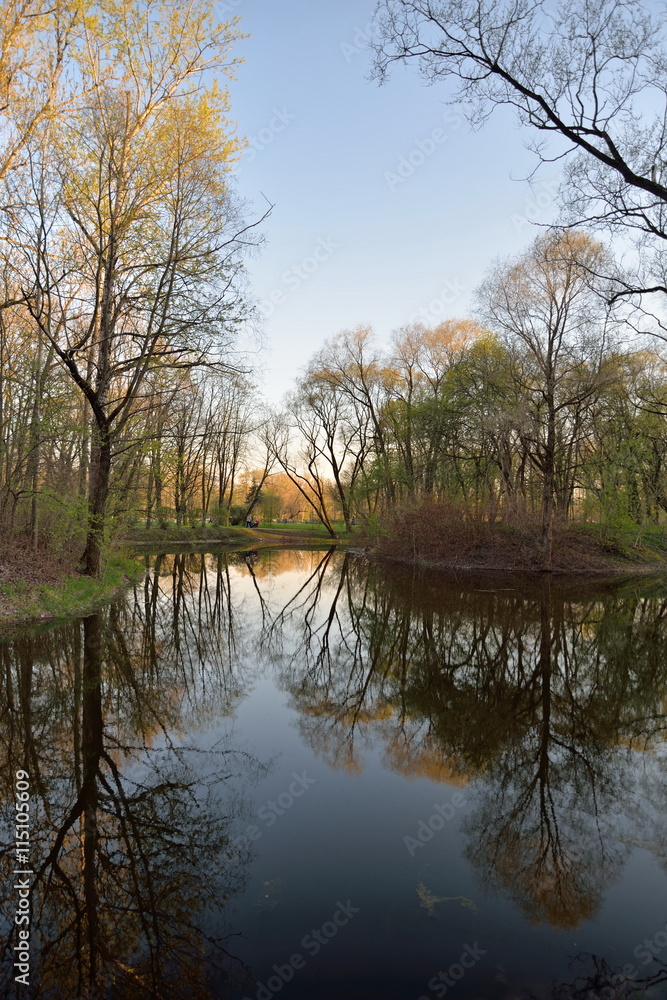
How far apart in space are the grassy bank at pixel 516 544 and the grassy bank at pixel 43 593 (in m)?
16.4

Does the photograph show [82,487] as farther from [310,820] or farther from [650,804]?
[650,804]

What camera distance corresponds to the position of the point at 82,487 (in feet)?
55.6

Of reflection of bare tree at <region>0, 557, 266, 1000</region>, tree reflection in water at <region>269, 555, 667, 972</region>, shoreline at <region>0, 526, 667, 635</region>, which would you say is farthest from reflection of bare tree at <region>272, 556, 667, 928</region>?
shoreline at <region>0, 526, 667, 635</region>

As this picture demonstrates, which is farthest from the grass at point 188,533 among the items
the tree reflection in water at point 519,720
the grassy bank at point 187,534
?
the tree reflection in water at point 519,720

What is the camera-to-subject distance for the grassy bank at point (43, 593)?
10.3 meters

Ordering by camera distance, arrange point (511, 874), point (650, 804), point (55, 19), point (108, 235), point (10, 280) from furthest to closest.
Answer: point (10, 280), point (108, 235), point (55, 19), point (650, 804), point (511, 874)

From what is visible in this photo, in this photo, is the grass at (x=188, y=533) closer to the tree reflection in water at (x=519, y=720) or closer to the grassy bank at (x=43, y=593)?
the grassy bank at (x=43, y=593)

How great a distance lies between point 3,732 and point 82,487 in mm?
12765

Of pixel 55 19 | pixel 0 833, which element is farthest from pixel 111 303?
pixel 0 833

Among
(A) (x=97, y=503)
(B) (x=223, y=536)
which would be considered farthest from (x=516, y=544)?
(B) (x=223, y=536)

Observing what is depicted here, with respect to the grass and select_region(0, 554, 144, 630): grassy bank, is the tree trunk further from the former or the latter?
the grass

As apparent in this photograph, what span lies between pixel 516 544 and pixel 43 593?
62.8 ft

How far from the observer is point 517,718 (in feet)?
20.3

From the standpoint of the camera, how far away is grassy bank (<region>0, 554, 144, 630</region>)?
1026 cm
